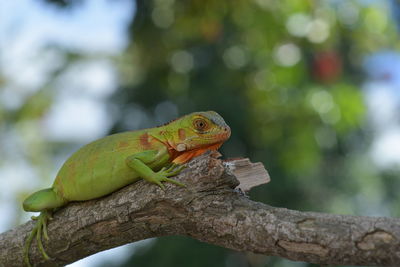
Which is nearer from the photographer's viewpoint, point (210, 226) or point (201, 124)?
point (210, 226)

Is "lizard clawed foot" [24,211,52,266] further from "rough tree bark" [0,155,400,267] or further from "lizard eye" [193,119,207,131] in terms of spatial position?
"lizard eye" [193,119,207,131]

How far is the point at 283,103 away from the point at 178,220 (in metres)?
6.59

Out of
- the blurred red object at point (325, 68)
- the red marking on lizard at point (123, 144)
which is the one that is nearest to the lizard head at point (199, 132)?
the red marking on lizard at point (123, 144)

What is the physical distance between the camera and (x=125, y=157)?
3.92 m

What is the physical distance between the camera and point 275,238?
9.99 feet

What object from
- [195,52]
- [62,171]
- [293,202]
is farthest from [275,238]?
[195,52]

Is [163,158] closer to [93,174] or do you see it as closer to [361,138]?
[93,174]

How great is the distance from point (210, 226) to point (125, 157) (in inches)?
35.5

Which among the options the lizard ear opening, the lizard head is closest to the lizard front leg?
the lizard head

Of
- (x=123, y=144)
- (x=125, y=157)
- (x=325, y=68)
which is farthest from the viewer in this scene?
(x=325, y=68)

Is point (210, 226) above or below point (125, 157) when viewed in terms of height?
below

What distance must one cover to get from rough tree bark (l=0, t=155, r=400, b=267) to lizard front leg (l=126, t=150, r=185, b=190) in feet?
0.17

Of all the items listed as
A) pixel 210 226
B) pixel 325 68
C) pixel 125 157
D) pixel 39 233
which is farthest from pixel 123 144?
pixel 325 68

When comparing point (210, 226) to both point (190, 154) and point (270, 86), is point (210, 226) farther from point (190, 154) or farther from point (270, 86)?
point (270, 86)
